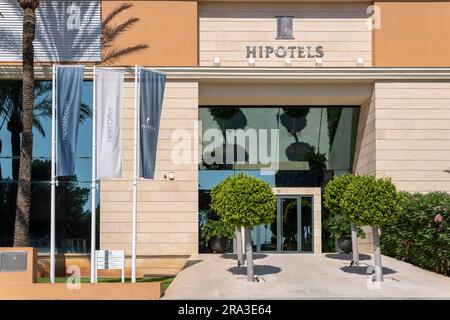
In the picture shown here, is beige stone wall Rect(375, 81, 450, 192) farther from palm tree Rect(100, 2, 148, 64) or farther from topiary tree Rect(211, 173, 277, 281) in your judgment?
palm tree Rect(100, 2, 148, 64)

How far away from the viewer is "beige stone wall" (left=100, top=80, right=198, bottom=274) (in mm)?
24469

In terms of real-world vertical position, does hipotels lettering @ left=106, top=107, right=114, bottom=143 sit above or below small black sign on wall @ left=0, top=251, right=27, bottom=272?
above

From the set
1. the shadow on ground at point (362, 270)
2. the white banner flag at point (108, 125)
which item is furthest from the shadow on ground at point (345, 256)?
the white banner flag at point (108, 125)

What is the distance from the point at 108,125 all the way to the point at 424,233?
437 inches

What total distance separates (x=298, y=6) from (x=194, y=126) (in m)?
7.30

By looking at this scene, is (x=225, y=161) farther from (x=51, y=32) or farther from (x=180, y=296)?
(x=180, y=296)

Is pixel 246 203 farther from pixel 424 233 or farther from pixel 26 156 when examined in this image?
pixel 26 156

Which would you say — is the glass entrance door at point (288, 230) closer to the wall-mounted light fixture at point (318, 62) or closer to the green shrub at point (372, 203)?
the wall-mounted light fixture at point (318, 62)

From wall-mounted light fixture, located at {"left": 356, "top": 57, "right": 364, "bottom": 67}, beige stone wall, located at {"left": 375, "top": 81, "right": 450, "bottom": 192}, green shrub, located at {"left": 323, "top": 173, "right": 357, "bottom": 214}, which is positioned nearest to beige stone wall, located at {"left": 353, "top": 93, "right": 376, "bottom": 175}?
beige stone wall, located at {"left": 375, "top": 81, "right": 450, "bottom": 192}

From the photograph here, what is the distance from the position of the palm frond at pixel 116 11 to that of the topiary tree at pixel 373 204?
1318 centimetres

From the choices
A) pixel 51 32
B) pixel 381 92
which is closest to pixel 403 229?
pixel 381 92

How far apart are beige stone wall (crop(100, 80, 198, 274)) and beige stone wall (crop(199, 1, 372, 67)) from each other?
3237 mm

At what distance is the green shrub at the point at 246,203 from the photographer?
17.8 meters

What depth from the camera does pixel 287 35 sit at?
26281 mm
